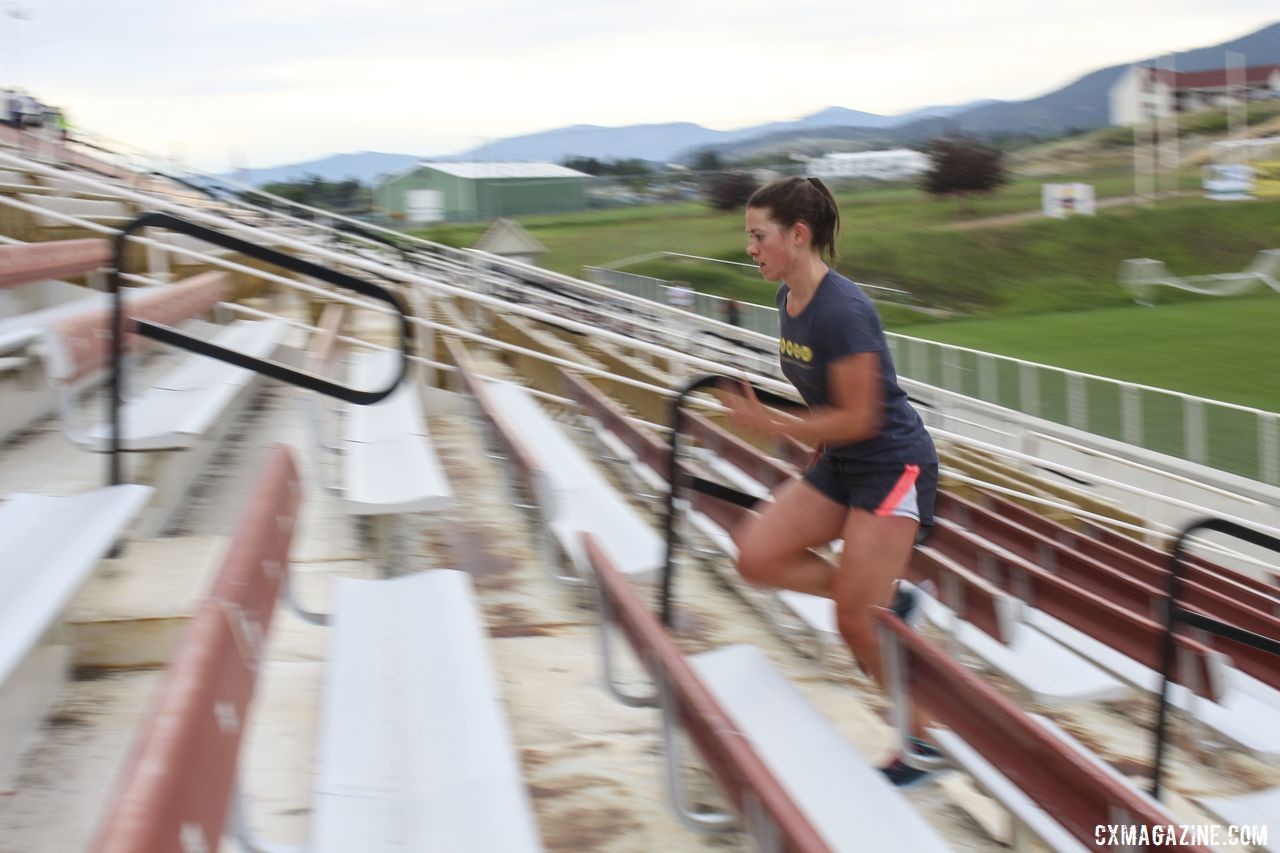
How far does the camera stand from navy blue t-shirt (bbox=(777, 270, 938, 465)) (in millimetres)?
2779

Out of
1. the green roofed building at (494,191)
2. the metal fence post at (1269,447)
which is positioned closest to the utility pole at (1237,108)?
the green roofed building at (494,191)

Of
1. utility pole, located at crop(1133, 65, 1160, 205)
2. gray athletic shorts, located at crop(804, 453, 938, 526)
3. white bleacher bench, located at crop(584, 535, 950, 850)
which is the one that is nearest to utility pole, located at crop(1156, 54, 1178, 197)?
utility pole, located at crop(1133, 65, 1160, 205)

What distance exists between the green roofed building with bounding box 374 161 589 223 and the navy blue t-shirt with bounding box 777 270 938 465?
46.1 metres

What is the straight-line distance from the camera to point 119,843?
1090 mm

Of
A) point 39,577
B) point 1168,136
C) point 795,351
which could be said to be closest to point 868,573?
point 795,351

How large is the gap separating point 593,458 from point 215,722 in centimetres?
490

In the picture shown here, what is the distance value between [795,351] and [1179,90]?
13475cm

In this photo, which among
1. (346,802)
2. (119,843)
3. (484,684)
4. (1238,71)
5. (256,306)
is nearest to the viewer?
(119,843)

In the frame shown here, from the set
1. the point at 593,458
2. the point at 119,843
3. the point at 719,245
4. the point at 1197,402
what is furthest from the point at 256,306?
the point at 719,245

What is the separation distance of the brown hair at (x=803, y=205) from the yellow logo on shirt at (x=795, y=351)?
0.77ft

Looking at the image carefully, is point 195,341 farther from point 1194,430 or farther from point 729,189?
point 729,189

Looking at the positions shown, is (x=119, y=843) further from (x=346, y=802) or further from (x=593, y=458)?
(x=593, y=458)

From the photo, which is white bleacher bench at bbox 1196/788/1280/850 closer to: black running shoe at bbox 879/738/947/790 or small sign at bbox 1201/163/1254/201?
black running shoe at bbox 879/738/947/790

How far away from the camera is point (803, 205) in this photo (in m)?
2.89
